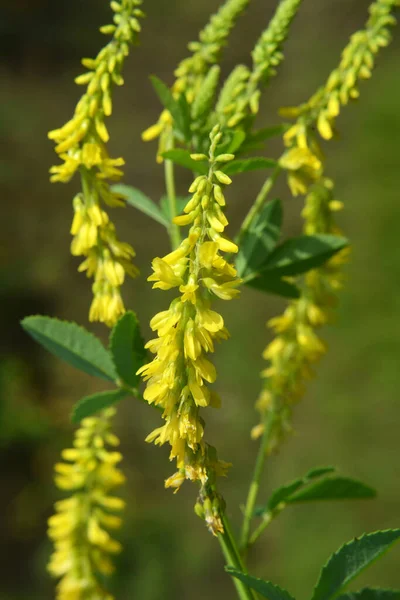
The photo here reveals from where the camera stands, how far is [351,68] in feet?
3.35

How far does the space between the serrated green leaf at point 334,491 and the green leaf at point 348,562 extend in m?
0.18

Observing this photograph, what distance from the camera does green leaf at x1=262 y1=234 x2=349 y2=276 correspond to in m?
1.06

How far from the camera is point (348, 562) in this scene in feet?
2.77

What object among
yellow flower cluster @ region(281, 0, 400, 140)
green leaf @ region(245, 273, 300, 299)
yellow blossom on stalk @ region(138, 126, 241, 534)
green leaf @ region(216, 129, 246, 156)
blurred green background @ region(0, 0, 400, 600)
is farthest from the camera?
blurred green background @ region(0, 0, 400, 600)

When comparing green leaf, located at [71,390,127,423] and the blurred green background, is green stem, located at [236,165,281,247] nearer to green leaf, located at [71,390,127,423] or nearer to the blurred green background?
green leaf, located at [71,390,127,423]

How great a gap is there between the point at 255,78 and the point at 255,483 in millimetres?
635

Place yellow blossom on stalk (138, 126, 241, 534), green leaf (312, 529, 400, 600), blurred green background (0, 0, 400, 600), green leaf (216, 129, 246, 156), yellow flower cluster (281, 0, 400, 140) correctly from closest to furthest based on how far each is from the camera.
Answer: yellow blossom on stalk (138, 126, 241, 534) < green leaf (312, 529, 400, 600) < green leaf (216, 129, 246, 156) < yellow flower cluster (281, 0, 400, 140) < blurred green background (0, 0, 400, 600)

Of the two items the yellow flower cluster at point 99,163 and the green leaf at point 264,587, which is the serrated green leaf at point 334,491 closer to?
the green leaf at point 264,587

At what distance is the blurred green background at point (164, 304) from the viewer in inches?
171

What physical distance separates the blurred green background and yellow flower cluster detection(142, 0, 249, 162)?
3.14m

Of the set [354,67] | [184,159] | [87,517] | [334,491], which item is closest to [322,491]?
[334,491]

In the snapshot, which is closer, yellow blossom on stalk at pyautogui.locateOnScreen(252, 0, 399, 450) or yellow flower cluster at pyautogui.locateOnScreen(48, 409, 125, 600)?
yellow blossom on stalk at pyautogui.locateOnScreen(252, 0, 399, 450)

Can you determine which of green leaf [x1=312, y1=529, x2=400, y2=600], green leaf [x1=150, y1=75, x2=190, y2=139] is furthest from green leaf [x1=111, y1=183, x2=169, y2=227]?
green leaf [x1=312, y1=529, x2=400, y2=600]

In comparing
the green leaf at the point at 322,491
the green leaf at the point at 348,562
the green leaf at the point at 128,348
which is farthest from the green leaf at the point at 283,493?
the green leaf at the point at 128,348
